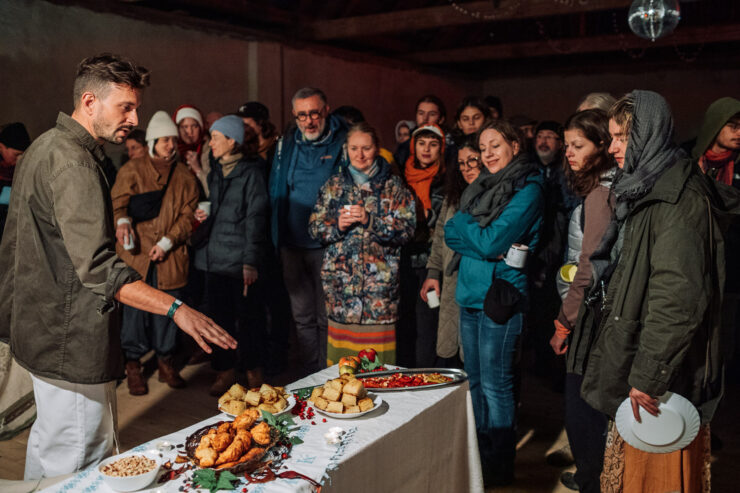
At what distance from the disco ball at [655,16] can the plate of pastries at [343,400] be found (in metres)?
2.94

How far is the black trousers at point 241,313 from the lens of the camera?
12.7ft

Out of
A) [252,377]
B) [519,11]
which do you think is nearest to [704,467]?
[252,377]

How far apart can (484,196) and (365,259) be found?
28.1 inches

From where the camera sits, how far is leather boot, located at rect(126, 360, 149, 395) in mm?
3941

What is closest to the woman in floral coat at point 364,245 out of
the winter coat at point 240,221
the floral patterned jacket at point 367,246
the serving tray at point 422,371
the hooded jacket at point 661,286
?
the floral patterned jacket at point 367,246

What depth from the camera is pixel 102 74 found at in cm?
178

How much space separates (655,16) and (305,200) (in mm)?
2284

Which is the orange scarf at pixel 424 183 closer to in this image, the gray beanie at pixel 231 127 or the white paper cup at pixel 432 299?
the white paper cup at pixel 432 299

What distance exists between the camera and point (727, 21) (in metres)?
7.48

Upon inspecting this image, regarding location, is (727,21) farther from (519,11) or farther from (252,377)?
(252,377)

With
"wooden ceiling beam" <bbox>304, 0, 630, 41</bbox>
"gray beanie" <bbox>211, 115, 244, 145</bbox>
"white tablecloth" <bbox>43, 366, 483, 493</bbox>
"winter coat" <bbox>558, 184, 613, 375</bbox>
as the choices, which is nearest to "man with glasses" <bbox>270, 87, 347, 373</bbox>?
"gray beanie" <bbox>211, 115, 244, 145</bbox>

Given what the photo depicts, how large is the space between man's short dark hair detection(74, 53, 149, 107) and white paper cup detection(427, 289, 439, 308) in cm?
196

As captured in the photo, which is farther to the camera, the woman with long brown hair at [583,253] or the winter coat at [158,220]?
the winter coat at [158,220]

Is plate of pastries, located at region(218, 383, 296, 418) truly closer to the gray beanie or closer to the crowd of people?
the crowd of people
